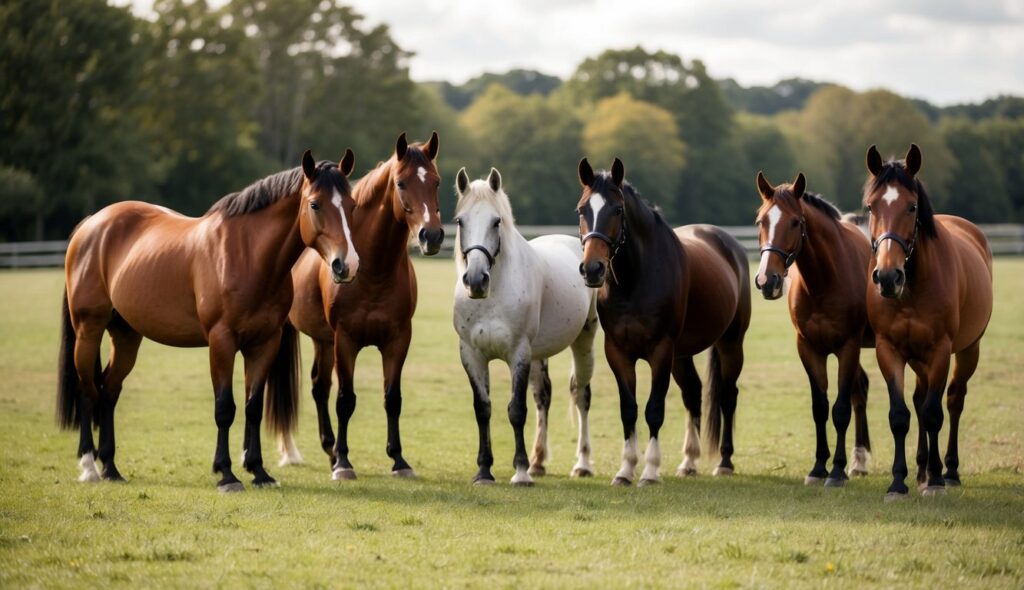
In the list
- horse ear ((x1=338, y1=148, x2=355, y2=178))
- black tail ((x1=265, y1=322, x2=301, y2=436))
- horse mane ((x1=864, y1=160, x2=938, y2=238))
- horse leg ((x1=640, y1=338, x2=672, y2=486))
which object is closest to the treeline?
black tail ((x1=265, y1=322, x2=301, y2=436))

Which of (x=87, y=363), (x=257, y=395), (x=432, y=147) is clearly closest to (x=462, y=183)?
(x=432, y=147)

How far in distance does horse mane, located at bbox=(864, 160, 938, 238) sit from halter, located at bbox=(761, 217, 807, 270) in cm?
71

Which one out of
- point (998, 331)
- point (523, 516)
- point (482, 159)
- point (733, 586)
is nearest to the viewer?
point (733, 586)

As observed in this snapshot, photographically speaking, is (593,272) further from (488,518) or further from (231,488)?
(231,488)

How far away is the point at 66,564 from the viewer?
20.2 ft

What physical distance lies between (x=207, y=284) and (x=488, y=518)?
293 centimetres

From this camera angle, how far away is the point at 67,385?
978 centimetres

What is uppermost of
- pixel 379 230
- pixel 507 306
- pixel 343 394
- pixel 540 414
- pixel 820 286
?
pixel 379 230

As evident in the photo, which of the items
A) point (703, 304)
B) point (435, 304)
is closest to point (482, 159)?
point (435, 304)

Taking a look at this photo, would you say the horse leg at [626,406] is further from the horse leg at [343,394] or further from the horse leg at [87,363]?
the horse leg at [87,363]

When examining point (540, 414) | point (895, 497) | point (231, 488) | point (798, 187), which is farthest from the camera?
point (540, 414)

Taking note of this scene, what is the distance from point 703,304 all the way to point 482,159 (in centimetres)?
6804

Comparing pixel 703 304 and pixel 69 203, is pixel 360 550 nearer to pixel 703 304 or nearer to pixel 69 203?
pixel 703 304

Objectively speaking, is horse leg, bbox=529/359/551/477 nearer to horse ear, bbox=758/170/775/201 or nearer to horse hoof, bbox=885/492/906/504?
horse ear, bbox=758/170/775/201
